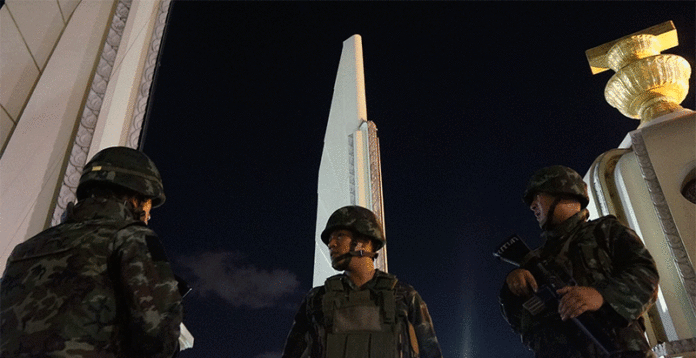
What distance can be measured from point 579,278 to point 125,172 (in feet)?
7.53

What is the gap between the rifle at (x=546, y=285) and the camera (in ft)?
7.04

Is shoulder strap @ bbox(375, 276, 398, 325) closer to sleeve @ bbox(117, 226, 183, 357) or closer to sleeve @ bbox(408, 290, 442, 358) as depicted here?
sleeve @ bbox(408, 290, 442, 358)

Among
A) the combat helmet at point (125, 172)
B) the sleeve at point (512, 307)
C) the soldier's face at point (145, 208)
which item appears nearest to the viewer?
the combat helmet at point (125, 172)

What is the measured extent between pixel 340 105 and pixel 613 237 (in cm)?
653

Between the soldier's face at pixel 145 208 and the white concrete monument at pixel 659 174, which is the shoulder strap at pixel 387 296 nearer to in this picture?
the soldier's face at pixel 145 208

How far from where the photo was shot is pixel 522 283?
91.8 inches

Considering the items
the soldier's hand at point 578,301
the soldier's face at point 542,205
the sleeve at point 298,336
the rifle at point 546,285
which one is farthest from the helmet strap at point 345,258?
the soldier's hand at point 578,301

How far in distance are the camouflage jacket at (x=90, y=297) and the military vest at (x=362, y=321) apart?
3.39ft

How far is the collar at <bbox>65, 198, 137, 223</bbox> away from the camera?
196 cm

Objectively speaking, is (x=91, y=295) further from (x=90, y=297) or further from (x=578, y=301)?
(x=578, y=301)

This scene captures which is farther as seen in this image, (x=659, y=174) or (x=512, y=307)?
(x=659, y=174)

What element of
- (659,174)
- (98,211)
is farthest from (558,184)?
(659,174)

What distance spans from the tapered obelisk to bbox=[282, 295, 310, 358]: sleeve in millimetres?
2692

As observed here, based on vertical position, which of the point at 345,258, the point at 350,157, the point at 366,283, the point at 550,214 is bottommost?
the point at 366,283
